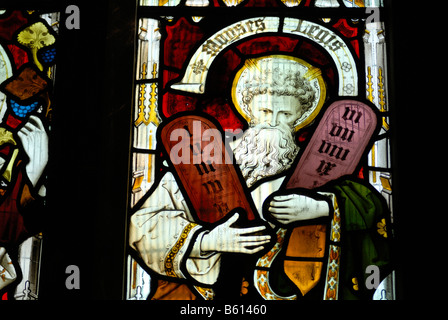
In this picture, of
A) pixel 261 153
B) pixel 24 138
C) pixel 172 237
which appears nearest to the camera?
pixel 172 237

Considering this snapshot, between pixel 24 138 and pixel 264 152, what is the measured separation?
4.91 ft

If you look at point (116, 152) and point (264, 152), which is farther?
point (264, 152)

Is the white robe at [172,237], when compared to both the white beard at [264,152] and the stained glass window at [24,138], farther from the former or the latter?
the stained glass window at [24,138]

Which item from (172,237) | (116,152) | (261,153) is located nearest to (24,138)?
(116,152)

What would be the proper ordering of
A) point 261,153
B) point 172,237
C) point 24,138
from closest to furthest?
point 172,237 → point 261,153 → point 24,138

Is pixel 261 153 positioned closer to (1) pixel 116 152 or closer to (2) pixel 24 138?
(1) pixel 116 152

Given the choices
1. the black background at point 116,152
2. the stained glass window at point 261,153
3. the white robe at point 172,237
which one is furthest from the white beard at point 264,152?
the black background at point 116,152

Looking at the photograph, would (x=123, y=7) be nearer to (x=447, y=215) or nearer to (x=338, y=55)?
(x=338, y=55)

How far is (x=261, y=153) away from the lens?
5.73 meters

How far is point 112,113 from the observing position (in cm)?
571

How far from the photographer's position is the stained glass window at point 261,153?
18.1 feet

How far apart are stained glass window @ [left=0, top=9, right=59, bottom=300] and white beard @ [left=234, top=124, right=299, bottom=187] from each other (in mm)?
1222

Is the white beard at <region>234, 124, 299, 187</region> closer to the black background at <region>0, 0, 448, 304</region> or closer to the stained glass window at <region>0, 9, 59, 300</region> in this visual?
the black background at <region>0, 0, 448, 304</region>

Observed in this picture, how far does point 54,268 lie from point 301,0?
2.35 m
